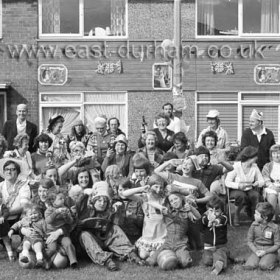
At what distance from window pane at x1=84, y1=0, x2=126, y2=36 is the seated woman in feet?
29.7

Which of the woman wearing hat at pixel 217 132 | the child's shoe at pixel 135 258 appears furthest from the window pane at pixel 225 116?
the child's shoe at pixel 135 258

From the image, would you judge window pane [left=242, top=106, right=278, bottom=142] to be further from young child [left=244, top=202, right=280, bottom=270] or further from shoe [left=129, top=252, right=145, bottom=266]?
shoe [left=129, top=252, right=145, bottom=266]

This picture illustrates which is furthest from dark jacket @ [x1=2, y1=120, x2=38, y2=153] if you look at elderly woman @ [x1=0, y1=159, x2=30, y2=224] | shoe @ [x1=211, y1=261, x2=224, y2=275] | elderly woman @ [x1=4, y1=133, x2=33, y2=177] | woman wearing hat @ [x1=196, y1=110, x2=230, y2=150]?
shoe @ [x1=211, y1=261, x2=224, y2=275]

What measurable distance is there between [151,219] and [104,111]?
881 cm

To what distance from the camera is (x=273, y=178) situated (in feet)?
26.1

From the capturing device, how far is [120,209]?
22.2 feet

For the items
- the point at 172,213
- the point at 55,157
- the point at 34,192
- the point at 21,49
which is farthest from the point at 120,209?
the point at 21,49

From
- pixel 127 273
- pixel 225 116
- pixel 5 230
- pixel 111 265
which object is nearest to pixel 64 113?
pixel 225 116

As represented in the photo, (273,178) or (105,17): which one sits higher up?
(105,17)

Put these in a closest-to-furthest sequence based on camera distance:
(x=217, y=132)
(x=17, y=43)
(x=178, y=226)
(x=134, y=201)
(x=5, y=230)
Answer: (x=178, y=226) → (x=5, y=230) → (x=134, y=201) → (x=217, y=132) → (x=17, y=43)

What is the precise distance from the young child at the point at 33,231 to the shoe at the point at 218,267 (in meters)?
1.82

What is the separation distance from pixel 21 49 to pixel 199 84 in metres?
4.66

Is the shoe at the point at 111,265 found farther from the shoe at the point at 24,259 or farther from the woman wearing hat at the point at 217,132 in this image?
the woman wearing hat at the point at 217,132

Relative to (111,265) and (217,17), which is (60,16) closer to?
(217,17)
